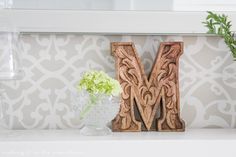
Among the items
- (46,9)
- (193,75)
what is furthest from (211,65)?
(46,9)

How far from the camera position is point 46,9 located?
1112 mm

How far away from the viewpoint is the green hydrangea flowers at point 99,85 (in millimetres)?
1022

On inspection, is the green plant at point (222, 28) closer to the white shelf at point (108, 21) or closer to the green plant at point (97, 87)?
the white shelf at point (108, 21)

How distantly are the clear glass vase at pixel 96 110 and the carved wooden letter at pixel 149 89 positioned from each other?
0.06 metres

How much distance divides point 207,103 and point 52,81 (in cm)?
42

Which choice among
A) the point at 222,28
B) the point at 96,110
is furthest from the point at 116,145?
the point at 222,28

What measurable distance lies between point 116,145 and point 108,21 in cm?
34

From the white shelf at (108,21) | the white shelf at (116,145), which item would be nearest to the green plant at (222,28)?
the white shelf at (108,21)

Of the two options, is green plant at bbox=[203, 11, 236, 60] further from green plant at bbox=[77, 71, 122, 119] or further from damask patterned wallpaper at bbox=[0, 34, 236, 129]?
green plant at bbox=[77, 71, 122, 119]

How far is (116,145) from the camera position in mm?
957

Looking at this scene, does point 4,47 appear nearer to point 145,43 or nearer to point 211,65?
point 145,43

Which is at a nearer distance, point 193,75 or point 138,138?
point 138,138

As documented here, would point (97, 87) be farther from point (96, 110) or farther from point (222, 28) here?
point (222, 28)

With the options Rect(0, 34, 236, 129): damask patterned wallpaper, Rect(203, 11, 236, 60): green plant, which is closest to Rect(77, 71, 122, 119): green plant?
Rect(0, 34, 236, 129): damask patterned wallpaper
